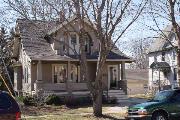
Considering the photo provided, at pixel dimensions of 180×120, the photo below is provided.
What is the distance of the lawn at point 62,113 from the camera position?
24.3m

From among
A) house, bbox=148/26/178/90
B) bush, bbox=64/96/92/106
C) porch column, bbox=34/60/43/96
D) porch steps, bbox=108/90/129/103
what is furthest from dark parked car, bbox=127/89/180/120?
house, bbox=148/26/178/90

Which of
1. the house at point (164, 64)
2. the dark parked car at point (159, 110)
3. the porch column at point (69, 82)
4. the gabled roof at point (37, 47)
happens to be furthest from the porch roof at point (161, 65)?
the dark parked car at point (159, 110)

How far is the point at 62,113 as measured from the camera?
1101 inches

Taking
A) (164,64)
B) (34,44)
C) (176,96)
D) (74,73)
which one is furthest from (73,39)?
(164,64)

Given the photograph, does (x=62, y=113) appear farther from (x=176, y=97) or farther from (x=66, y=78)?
(x=66, y=78)

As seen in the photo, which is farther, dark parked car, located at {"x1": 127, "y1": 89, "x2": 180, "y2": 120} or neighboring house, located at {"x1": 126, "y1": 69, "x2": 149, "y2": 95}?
neighboring house, located at {"x1": 126, "y1": 69, "x2": 149, "y2": 95}

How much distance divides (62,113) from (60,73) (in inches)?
447

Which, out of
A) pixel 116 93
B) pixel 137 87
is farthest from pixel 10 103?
pixel 137 87

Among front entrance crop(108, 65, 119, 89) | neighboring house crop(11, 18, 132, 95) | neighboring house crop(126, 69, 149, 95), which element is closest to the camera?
neighboring house crop(11, 18, 132, 95)

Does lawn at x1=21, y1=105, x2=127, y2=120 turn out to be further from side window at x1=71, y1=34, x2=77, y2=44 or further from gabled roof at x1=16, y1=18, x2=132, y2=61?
side window at x1=71, y1=34, x2=77, y2=44

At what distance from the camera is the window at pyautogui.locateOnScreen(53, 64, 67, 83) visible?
128 ft

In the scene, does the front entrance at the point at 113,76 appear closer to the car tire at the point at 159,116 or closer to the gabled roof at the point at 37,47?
the gabled roof at the point at 37,47

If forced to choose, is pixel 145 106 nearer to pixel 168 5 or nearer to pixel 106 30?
pixel 106 30

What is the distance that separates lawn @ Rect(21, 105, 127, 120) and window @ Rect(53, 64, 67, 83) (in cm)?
630
